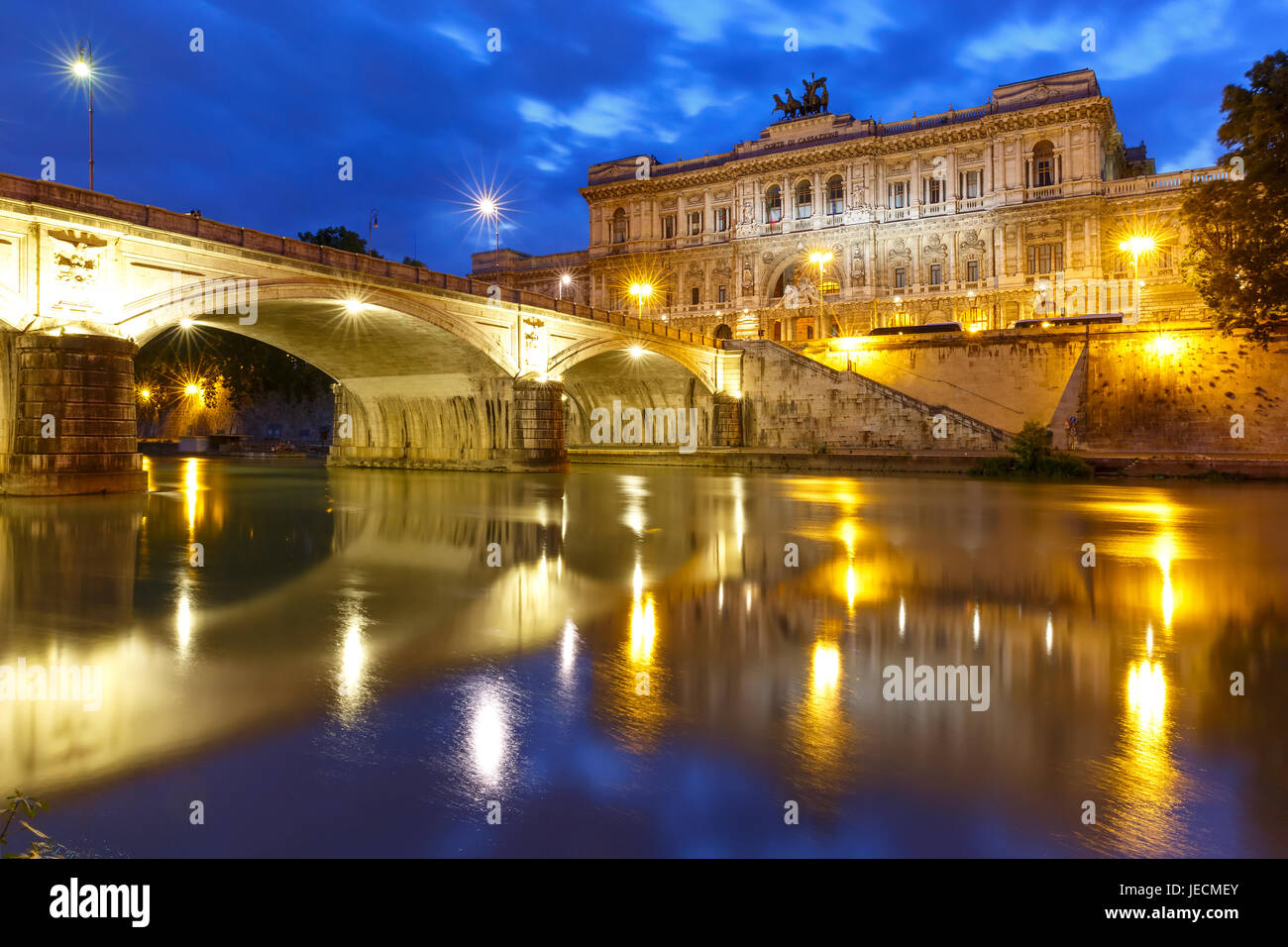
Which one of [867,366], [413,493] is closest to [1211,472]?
[867,366]

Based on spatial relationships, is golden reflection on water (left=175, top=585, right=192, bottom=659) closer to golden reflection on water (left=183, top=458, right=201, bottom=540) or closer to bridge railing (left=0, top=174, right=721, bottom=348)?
golden reflection on water (left=183, top=458, right=201, bottom=540)

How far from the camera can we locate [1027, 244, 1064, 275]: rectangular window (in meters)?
50.2

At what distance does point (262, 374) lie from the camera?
51875 millimetres

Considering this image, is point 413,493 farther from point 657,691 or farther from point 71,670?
point 657,691

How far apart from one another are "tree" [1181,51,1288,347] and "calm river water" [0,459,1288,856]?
A: 2170 centimetres

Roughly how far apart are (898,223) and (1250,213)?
3059 centimetres

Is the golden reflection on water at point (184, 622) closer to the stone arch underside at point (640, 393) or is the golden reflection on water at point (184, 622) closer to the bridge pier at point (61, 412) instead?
the bridge pier at point (61, 412)

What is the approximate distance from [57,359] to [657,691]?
58.7ft

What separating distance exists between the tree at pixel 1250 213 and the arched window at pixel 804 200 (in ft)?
107

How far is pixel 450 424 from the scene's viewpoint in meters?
33.7

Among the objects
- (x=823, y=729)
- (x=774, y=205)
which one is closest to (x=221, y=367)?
(x=774, y=205)

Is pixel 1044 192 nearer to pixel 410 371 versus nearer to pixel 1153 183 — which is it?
pixel 1153 183
